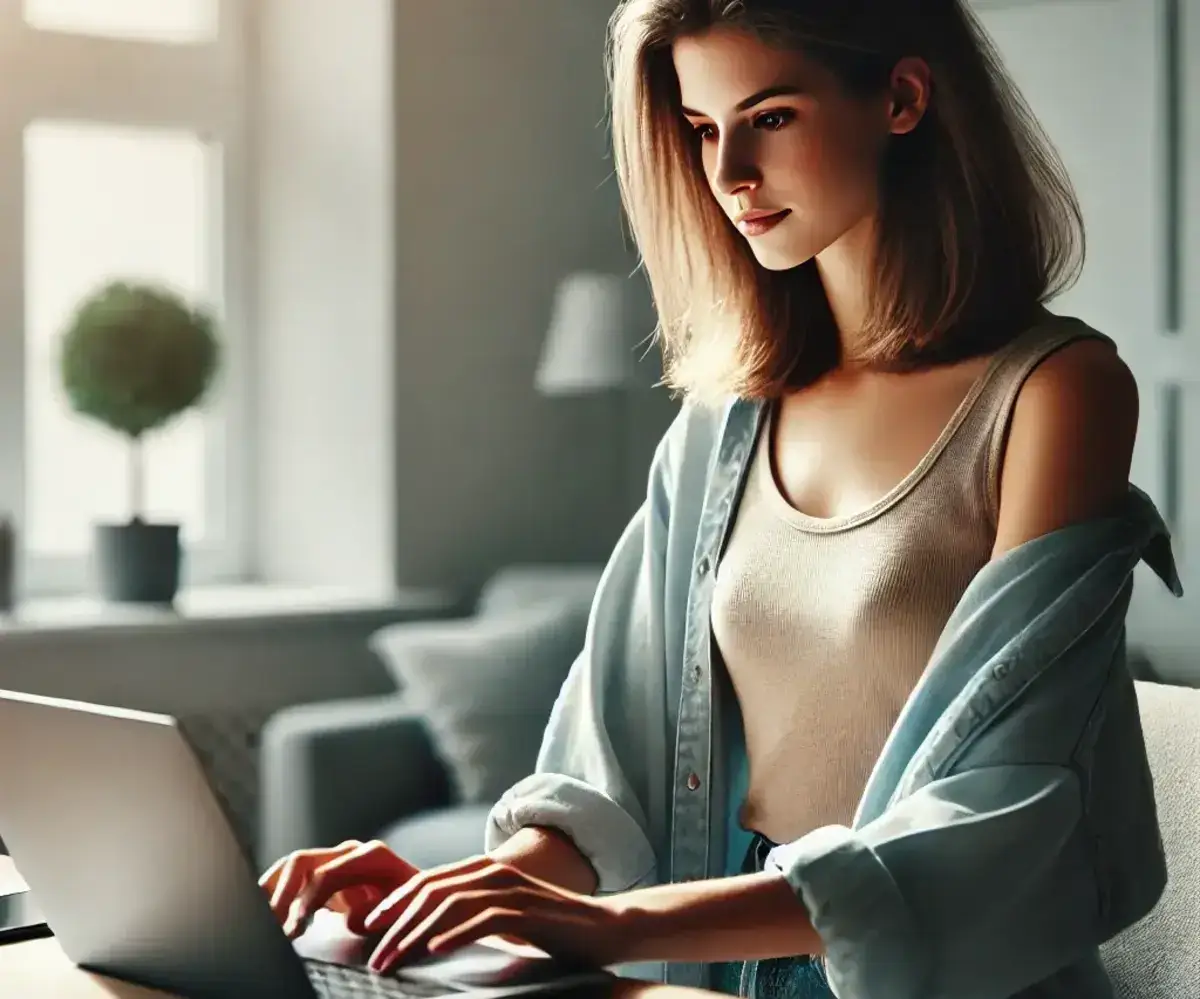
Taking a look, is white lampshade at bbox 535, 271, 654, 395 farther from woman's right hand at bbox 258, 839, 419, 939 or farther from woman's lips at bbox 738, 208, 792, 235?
woman's right hand at bbox 258, 839, 419, 939

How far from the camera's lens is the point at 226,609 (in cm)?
337

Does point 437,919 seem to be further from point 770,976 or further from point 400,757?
point 400,757

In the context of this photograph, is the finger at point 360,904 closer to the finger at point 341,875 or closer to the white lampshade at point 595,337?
the finger at point 341,875

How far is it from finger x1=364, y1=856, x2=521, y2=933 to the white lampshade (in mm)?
2521

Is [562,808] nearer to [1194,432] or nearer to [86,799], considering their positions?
[86,799]

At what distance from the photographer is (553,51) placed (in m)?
3.77

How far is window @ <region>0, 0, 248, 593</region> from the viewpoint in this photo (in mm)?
3373

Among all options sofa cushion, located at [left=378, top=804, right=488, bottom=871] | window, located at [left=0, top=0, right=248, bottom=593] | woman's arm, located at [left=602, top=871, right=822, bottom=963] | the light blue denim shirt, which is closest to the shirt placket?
the light blue denim shirt

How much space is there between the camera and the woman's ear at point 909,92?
1348mm

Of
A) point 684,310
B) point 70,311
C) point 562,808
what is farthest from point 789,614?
point 70,311

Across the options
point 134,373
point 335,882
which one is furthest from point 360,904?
point 134,373

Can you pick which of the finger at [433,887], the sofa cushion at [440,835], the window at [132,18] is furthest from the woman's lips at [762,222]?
the window at [132,18]

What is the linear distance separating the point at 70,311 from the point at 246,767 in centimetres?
93

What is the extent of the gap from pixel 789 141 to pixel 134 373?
203 cm
